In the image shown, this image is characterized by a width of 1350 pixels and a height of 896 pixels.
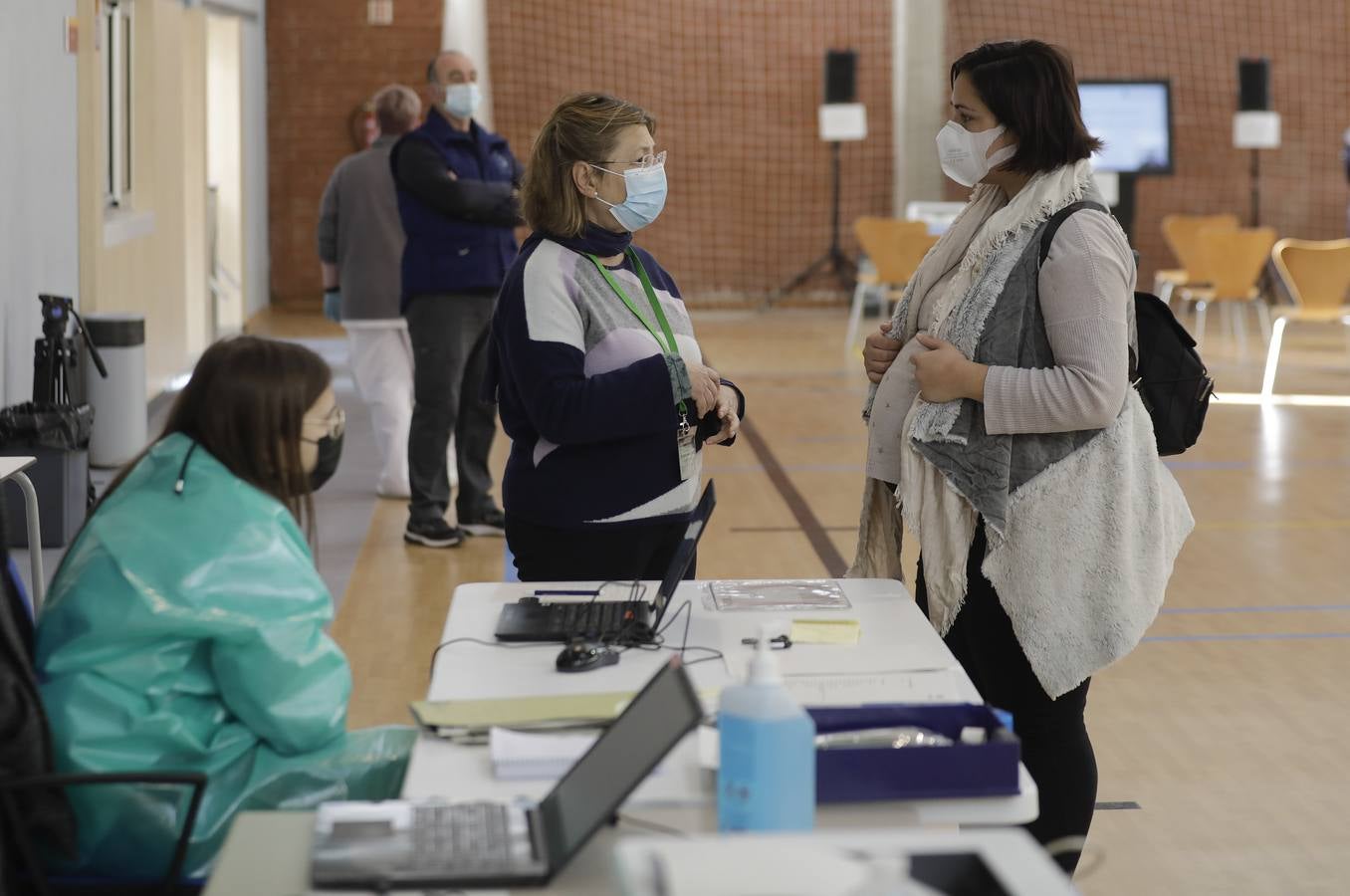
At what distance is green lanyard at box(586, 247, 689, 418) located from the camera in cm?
247

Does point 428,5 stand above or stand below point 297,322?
above

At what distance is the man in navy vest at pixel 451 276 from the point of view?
4941mm

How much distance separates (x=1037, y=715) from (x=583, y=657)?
2.59 ft

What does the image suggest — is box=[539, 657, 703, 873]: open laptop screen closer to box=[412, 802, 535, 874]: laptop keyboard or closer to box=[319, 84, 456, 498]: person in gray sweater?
box=[412, 802, 535, 874]: laptop keyboard

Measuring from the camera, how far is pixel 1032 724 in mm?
2354

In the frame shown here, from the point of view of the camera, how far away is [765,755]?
1413 millimetres

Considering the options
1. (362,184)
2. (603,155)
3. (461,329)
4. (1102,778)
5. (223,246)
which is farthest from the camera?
(223,246)

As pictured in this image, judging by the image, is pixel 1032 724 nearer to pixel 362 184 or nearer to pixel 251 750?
pixel 251 750

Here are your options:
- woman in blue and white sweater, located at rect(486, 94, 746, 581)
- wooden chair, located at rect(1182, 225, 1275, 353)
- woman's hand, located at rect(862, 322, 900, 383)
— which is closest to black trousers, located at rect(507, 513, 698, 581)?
woman in blue and white sweater, located at rect(486, 94, 746, 581)

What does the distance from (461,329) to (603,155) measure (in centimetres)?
268

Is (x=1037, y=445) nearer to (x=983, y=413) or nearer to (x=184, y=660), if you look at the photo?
(x=983, y=413)

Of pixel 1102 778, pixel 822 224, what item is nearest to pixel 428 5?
pixel 822 224

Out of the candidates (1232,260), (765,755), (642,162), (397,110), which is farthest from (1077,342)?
(1232,260)

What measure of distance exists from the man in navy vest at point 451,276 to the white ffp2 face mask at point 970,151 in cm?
270
